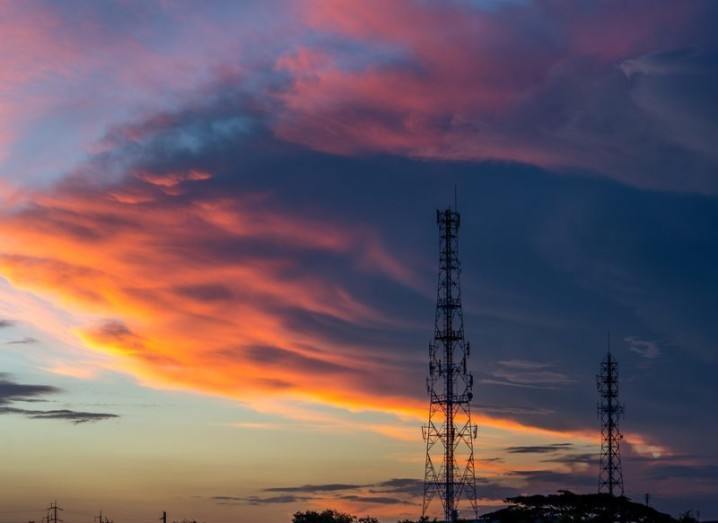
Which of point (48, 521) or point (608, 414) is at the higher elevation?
point (608, 414)

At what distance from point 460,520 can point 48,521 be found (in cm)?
9110

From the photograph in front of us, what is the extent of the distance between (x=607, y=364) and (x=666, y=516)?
107ft

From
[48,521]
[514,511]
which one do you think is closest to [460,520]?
[514,511]

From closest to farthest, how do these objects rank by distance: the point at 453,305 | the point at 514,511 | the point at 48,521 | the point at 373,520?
1. the point at 514,511
2. the point at 453,305
3. the point at 373,520
4. the point at 48,521

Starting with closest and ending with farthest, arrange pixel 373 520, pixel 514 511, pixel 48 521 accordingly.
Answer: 1. pixel 514 511
2. pixel 373 520
3. pixel 48 521

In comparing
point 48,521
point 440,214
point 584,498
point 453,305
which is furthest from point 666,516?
point 48,521

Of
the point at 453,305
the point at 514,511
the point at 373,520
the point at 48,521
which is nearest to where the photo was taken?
the point at 514,511

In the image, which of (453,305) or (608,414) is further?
(608,414)

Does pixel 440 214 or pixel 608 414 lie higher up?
pixel 440 214

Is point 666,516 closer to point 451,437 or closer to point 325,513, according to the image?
point 451,437

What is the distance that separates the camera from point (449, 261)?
104 metres

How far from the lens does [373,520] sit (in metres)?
125

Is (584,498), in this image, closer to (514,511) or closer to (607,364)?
(514,511)

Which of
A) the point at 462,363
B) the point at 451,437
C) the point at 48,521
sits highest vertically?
the point at 462,363
